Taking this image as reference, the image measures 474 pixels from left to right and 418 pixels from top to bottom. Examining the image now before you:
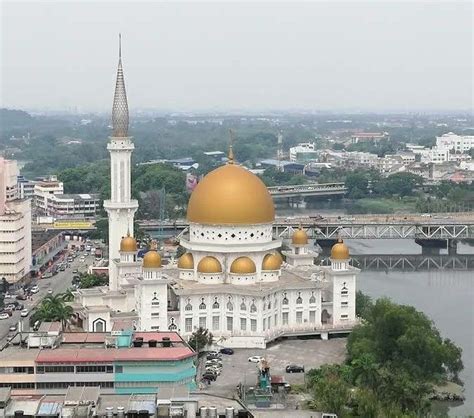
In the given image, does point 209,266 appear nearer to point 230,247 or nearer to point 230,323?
point 230,247

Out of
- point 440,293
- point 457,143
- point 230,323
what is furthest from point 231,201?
point 457,143

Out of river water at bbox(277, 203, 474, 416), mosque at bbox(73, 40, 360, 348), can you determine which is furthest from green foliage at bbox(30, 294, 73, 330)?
river water at bbox(277, 203, 474, 416)

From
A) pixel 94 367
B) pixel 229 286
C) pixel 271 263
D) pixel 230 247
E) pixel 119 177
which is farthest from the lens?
pixel 119 177

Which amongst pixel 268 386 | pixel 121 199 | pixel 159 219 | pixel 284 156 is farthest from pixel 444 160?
pixel 268 386

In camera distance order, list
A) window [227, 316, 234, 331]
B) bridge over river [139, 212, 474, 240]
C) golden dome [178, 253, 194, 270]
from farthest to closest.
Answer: bridge over river [139, 212, 474, 240], golden dome [178, 253, 194, 270], window [227, 316, 234, 331]

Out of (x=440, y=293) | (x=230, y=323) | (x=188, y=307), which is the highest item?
(x=188, y=307)

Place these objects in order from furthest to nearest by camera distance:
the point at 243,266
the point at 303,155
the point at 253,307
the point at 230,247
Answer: the point at 303,155 → the point at 230,247 → the point at 243,266 → the point at 253,307

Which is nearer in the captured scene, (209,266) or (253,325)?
(253,325)

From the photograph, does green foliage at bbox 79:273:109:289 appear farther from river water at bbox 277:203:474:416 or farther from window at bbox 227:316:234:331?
river water at bbox 277:203:474:416
